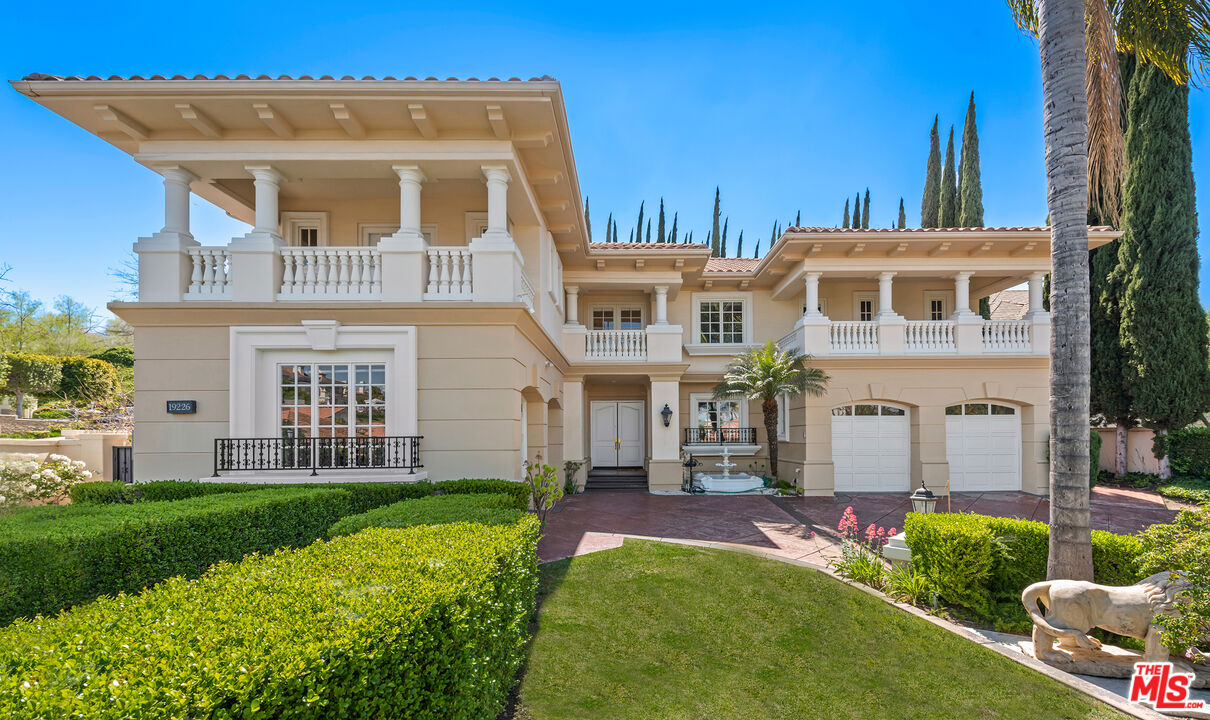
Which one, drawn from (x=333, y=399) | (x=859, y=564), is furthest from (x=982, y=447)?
(x=333, y=399)

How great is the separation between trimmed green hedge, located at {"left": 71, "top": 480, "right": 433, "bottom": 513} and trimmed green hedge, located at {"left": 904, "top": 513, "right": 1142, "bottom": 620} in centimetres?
661

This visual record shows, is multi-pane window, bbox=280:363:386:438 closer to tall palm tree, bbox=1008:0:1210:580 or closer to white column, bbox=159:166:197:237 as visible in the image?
white column, bbox=159:166:197:237

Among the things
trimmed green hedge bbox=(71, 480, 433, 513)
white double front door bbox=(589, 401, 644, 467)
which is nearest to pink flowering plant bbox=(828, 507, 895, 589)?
trimmed green hedge bbox=(71, 480, 433, 513)

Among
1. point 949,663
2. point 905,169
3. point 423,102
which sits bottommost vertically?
point 949,663

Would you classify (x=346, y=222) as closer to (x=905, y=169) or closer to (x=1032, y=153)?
(x=1032, y=153)

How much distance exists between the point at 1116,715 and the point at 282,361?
10.8 meters

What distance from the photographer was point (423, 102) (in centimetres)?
856

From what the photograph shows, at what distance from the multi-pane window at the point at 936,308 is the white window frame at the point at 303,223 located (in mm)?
16790

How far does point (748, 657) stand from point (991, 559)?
313 cm

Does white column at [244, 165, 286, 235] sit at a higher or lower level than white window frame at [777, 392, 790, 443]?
higher

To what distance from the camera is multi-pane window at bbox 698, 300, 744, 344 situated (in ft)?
60.3

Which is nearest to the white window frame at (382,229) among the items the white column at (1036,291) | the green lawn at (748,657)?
the green lawn at (748,657)

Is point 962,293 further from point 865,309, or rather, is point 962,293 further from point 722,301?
point 722,301

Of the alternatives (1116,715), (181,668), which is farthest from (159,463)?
(1116,715)
